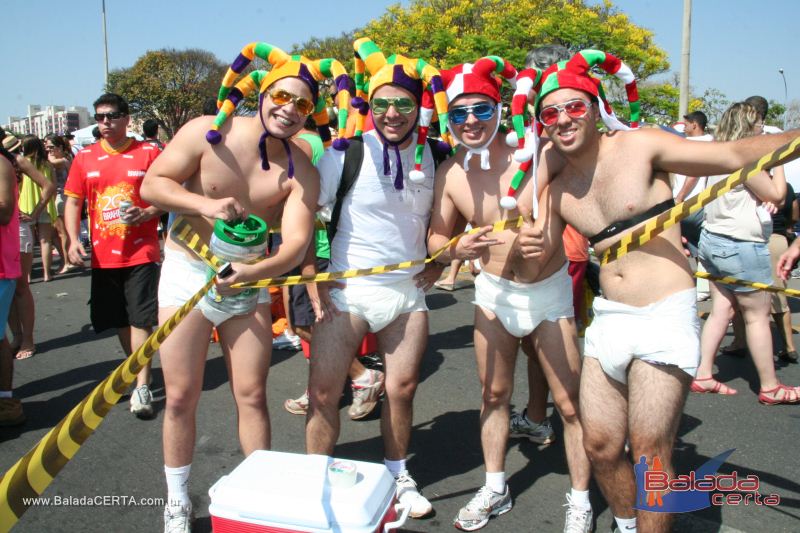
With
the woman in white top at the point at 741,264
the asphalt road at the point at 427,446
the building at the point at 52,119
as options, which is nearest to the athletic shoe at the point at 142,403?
the asphalt road at the point at 427,446

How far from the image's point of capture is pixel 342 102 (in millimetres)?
3066

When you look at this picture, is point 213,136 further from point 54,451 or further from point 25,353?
point 25,353

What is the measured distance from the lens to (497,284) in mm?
3129

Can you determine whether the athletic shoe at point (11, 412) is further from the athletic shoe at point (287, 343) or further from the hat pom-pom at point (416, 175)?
the hat pom-pom at point (416, 175)

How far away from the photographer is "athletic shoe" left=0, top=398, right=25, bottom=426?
419 centimetres

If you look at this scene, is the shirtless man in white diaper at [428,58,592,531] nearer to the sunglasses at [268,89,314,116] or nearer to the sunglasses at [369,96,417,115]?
the sunglasses at [369,96,417,115]

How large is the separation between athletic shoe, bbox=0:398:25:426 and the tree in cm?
3697

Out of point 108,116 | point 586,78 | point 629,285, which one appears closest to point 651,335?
point 629,285

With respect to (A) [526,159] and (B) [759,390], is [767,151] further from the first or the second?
(B) [759,390]

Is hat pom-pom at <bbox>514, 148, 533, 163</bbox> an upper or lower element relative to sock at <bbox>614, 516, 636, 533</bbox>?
upper

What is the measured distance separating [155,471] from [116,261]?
169cm

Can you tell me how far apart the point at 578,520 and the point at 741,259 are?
2755mm

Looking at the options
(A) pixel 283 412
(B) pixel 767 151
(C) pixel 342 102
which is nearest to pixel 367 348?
(A) pixel 283 412

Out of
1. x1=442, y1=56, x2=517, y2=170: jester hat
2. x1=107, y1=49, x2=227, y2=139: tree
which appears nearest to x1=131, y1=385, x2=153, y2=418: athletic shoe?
x1=442, y1=56, x2=517, y2=170: jester hat
